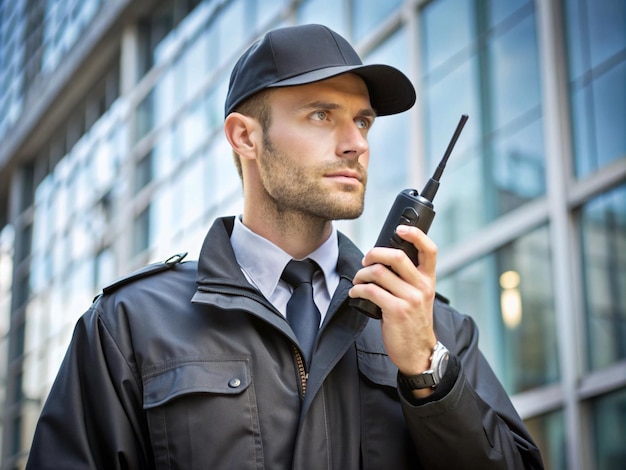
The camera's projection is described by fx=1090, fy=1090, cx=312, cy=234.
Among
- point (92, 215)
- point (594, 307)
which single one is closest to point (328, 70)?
point (594, 307)

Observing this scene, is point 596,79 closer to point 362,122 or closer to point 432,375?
point 362,122

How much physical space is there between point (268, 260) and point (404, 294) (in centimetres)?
69

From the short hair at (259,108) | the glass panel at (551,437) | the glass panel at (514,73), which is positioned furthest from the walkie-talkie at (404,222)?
the glass panel at (514,73)

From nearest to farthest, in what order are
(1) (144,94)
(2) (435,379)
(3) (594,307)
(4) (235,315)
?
(2) (435,379) → (4) (235,315) → (3) (594,307) → (1) (144,94)

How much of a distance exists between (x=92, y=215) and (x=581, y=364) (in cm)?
1811

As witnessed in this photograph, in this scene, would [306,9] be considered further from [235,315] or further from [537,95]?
[235,315]

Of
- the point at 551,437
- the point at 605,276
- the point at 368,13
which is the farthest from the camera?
the point at 368,13

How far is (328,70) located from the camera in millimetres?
3381

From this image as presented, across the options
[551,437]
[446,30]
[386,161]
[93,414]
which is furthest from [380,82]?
[386,161]

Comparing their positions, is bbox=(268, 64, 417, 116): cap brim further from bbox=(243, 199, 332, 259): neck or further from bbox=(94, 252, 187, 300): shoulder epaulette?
bbox=(94, 252, 187, 300): shoulder epaulette

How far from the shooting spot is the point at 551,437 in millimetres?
9945

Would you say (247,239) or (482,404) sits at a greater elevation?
(247,239)

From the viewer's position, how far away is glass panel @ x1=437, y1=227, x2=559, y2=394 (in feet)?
33.2

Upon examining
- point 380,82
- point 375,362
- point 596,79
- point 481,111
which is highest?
point 481,111
